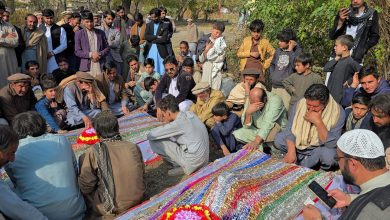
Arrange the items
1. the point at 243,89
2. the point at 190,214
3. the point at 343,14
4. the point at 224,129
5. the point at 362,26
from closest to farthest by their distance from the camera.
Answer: the point at 190,214 → the point at 224,129 → the point at 362,26 → the point at 343,14 → the point at 243,89

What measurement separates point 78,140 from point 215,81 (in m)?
2.96

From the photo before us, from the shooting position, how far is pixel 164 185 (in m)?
4.78

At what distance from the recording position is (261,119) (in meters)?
5.31

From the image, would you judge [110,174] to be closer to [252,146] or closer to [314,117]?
[252,146]

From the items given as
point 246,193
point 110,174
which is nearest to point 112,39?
point 110,174

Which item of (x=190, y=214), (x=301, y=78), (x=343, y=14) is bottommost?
(x=190, y=214)

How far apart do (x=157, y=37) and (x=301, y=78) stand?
12.4 ft

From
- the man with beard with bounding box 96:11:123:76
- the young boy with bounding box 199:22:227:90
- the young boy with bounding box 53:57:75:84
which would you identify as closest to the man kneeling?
the young boy with bounding box 199:22:227:90

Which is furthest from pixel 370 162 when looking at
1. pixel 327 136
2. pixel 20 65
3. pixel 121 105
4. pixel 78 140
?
pixel 20 65

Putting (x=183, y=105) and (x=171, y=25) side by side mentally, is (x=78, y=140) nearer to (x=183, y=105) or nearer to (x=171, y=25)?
(x=183, y=105)

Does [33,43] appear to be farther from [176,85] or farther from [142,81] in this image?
[176,85]

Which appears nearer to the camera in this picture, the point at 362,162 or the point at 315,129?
the point at 362,162

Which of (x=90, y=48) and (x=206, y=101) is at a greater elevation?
(x=90, y=48)

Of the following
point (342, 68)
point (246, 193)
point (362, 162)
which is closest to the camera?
point (362, 162)
